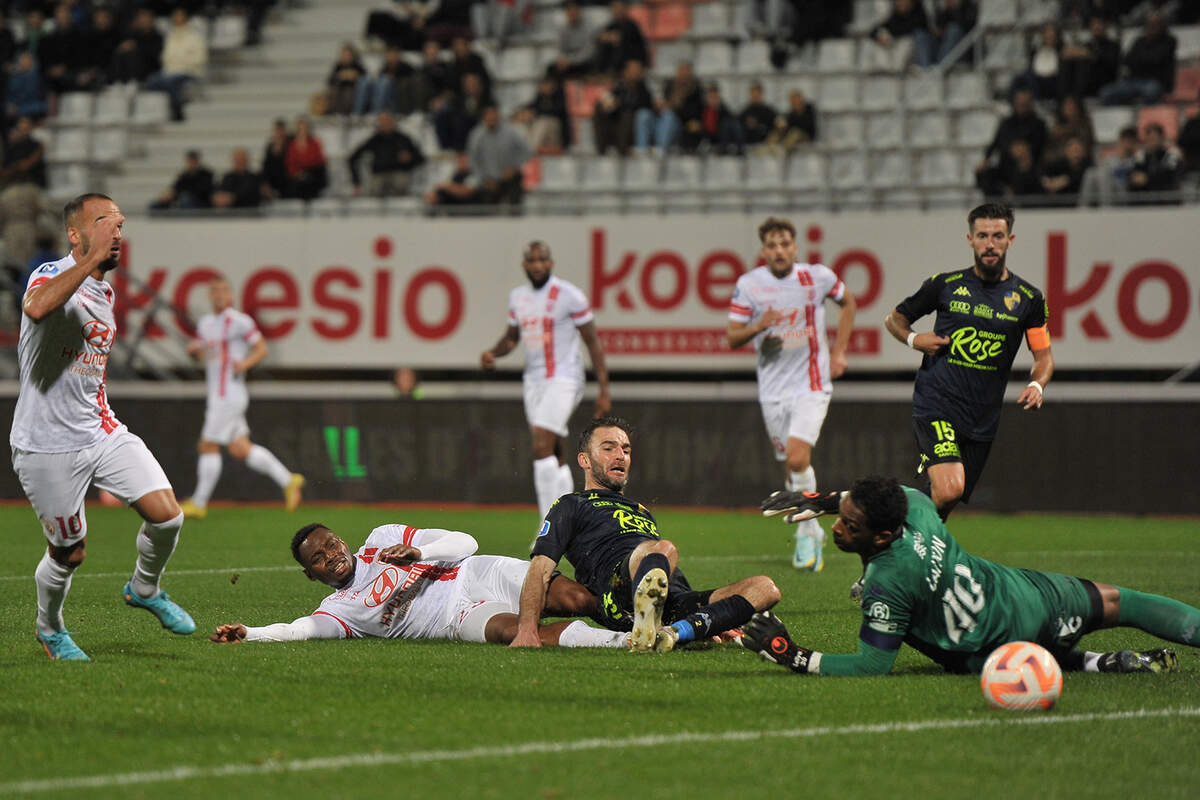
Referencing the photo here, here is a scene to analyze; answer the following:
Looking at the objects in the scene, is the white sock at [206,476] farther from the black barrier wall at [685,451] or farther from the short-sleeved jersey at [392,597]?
the short-sleeved jersey at [392,597]

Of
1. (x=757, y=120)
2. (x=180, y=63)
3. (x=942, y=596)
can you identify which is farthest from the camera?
(x=180, y=63)

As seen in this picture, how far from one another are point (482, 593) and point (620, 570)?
972 millimetres

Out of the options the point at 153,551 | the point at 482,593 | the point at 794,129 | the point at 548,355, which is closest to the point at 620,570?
the point at 482,593

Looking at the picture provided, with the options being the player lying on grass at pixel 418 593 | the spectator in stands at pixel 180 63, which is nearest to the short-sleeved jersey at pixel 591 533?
the player lying on grass at pixel 418 593

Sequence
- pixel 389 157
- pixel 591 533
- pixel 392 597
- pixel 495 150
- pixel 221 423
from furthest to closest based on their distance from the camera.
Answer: pixel 389 157 < pixel 495 150 < pixel 221 423 < pixel 392 597 < pixel 591 533

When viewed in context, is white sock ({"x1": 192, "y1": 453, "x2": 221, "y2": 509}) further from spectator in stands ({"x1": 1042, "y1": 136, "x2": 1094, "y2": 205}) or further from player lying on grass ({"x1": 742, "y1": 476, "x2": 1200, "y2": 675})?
player lying on grass ({"x1": 742, "y1": 476, "x2": 1200, "y2": 675})

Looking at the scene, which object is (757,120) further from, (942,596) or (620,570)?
(942,596)

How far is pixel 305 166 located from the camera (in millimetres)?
23125

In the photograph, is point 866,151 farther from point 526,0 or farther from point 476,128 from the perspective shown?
point 526,0

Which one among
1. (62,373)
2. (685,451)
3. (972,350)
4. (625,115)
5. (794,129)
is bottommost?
(685,451)

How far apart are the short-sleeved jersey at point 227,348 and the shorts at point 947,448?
10.8 metres

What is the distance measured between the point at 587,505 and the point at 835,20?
646 inches

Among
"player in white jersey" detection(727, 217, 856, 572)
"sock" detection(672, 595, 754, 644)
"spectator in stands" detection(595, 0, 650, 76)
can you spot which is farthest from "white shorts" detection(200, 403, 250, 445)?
"sock" detection(672, 595, 754, 644)

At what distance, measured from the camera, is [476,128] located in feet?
74.4
